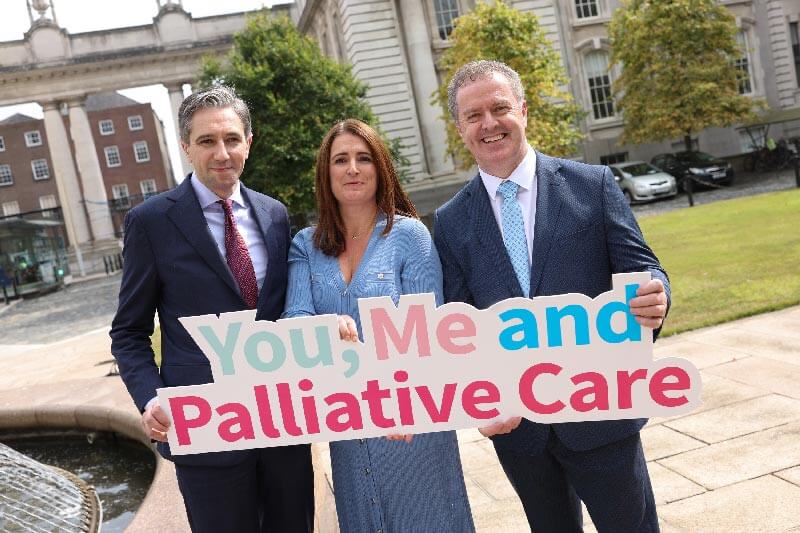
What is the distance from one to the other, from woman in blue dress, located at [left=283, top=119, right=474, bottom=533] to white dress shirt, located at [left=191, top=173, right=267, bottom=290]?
0.14 m

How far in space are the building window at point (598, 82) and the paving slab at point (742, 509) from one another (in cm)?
3113

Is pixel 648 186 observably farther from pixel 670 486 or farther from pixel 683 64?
pixel 670 486

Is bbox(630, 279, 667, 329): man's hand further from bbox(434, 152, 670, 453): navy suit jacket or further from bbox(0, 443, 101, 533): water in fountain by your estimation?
bbox(0, 443, 101, 533): water in fountain

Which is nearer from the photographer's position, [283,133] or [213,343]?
[213,343]

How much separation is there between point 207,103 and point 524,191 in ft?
4.21

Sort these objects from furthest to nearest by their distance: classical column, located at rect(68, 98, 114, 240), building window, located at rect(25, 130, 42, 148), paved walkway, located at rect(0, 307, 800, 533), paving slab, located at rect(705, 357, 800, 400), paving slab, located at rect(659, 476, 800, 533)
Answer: building window, located at rect(25, 130, 42, 148) → classical column, located at rect(68, 98, 114, 240) → paving slab, located at rect(705, 357, 800, 400) → paved walkway, located at rect(0, 307, 800, 533) → paving slab, located at rect(659, 476, 800, 533)

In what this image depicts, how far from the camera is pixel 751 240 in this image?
12.1m

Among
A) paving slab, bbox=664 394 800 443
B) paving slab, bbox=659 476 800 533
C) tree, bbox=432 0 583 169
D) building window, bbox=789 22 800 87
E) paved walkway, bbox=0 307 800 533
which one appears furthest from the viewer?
building window, bbox=789 22 800 87

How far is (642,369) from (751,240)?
11.4m

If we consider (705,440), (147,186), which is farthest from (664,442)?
(147,186)

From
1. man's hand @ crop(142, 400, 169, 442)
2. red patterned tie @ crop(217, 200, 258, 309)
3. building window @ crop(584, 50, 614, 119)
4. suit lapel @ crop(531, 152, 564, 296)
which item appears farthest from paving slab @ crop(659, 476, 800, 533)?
building window @ crop(584, 50, 614, 119)

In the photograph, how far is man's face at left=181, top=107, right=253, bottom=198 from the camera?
261 cm

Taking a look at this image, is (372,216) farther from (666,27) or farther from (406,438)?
(666,27)

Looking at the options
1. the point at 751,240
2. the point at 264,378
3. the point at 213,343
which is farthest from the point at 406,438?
the point at 751,240
